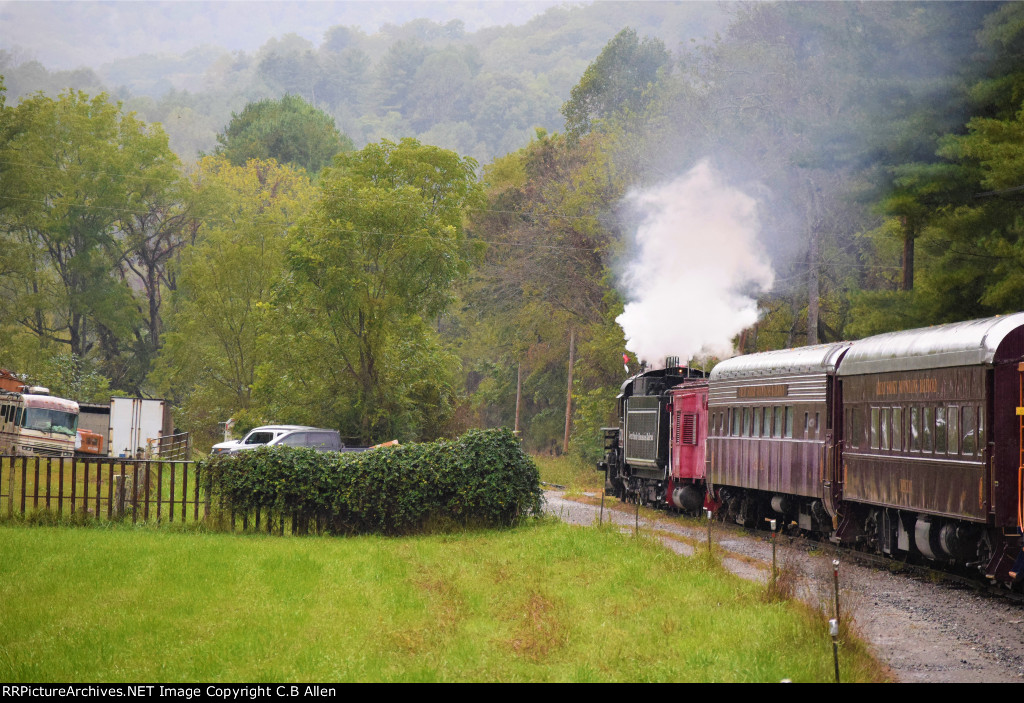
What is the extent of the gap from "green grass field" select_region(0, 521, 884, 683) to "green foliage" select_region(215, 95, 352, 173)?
66730mm

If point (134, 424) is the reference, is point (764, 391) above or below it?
above

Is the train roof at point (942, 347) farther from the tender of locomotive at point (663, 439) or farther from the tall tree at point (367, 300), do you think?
the tall tree at point (367, 300)

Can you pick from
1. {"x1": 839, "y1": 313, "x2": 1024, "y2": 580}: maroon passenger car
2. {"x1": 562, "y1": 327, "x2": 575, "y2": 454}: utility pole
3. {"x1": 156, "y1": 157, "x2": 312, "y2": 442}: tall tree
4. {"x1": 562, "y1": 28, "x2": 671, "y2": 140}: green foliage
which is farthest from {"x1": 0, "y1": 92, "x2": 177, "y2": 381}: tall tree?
{"x1": 839, "y1": 313, "x2": 1024, "y2": 580}: maroon passenger car

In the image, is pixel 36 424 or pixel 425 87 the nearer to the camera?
pixel 36 424

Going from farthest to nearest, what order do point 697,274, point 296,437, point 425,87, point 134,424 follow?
1. point 425,87
2. point 134,424
3. point 697,274
4. point 296,437

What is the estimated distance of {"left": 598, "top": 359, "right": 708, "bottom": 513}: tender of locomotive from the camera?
27578mm

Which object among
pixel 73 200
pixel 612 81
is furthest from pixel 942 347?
pixel 73 200

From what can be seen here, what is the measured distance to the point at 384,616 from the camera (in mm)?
12875

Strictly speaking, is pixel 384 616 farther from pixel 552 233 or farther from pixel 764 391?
pixel 552 233

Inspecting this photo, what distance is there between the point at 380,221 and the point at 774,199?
45.4ft

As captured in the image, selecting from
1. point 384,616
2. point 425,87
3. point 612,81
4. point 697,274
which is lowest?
point 384,616

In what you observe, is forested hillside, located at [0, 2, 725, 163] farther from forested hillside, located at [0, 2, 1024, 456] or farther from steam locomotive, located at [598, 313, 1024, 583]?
steam locomotive, located at [598, 313, 1024, 583]

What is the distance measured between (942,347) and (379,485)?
1087 cm
